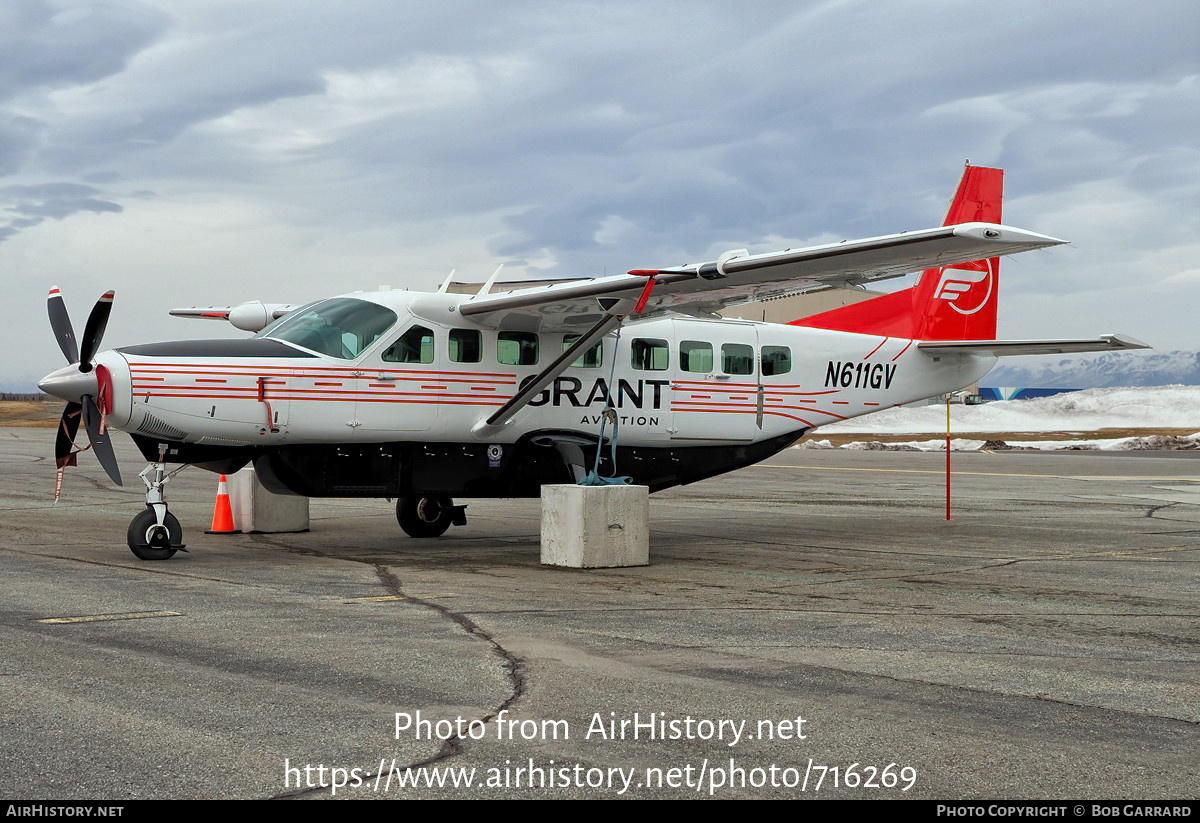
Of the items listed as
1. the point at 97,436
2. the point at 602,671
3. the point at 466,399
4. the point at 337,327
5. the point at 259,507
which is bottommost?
the point at 602,671

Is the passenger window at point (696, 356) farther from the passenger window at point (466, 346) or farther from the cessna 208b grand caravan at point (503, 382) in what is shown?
the passenger window at point (466, 346)

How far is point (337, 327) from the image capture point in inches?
483

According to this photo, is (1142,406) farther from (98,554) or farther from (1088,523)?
(98,554)

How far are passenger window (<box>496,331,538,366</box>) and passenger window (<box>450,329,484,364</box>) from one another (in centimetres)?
24

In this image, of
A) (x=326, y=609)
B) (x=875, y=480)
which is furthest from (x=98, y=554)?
(x=875, y=480)

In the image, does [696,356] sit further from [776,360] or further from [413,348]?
[413,348]

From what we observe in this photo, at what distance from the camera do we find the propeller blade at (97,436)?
1066 centimetres

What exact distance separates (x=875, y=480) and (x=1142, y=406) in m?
46.9

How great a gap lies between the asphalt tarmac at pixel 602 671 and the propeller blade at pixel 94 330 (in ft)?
6.51

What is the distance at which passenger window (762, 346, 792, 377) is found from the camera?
14.9m

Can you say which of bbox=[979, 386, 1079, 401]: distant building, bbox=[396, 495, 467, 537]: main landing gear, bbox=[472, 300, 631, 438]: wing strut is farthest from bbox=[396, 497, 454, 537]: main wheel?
bbox=[979, 386, 1079, 401]: distant building

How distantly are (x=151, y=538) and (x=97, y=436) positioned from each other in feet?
3.71

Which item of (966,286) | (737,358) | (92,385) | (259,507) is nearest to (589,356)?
(737,358)

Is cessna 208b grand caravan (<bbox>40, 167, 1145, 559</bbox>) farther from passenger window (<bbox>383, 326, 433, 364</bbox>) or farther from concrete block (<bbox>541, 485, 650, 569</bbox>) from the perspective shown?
concrete block (<bbox>541, 485, 650, 569</bbox>)
